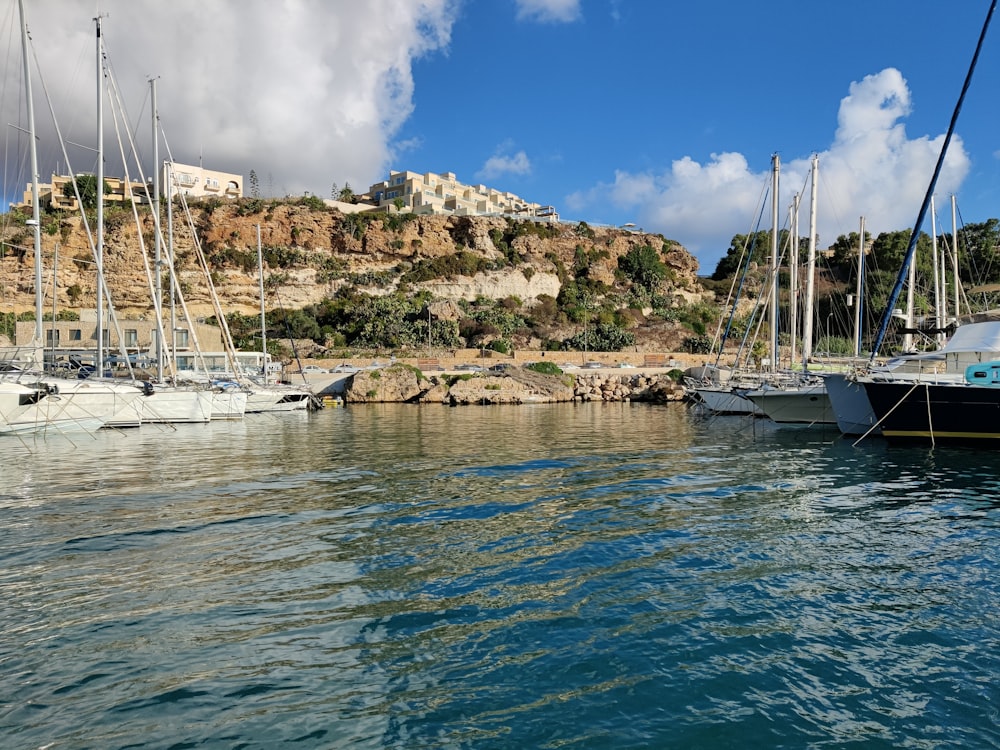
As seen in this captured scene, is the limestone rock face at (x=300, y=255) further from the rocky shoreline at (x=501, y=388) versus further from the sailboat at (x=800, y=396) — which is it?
the sailboat at (x=800, y=396)

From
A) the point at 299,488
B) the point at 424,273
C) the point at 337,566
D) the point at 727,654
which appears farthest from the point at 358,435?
the point at 424,273

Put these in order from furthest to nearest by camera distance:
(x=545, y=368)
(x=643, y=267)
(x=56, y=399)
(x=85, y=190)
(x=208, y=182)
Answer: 1. (x=208, y=182)
2. (x=643, y=267)
3. (x=85, y=190)
4. (x=545, y=368)
5. (x=56, y=399)

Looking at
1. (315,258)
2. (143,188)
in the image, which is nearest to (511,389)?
(315,258)

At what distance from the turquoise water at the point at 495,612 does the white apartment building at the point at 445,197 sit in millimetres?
86523

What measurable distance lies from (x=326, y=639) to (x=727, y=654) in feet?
12.2

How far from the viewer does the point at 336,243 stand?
8275 cm

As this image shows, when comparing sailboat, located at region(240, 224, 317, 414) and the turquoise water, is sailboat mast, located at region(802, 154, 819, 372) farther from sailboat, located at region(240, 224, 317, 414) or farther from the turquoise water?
sailboat, located at region(240, 224, 317, 414)

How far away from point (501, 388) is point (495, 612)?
40748mm

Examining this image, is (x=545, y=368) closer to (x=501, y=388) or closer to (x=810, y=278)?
(x=501, y=388)

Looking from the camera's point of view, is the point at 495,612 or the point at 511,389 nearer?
the point at 495,612

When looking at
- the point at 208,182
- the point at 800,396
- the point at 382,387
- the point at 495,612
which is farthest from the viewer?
the point at 208,182

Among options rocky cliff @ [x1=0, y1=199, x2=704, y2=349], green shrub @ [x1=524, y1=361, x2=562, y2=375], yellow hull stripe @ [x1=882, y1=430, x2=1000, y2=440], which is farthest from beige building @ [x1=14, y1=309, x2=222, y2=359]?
yellow hull stripe @ [x1=882, y1=430, x2=1000, y2=440]

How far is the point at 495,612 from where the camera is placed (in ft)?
23.4

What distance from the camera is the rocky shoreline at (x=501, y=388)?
154 feet
